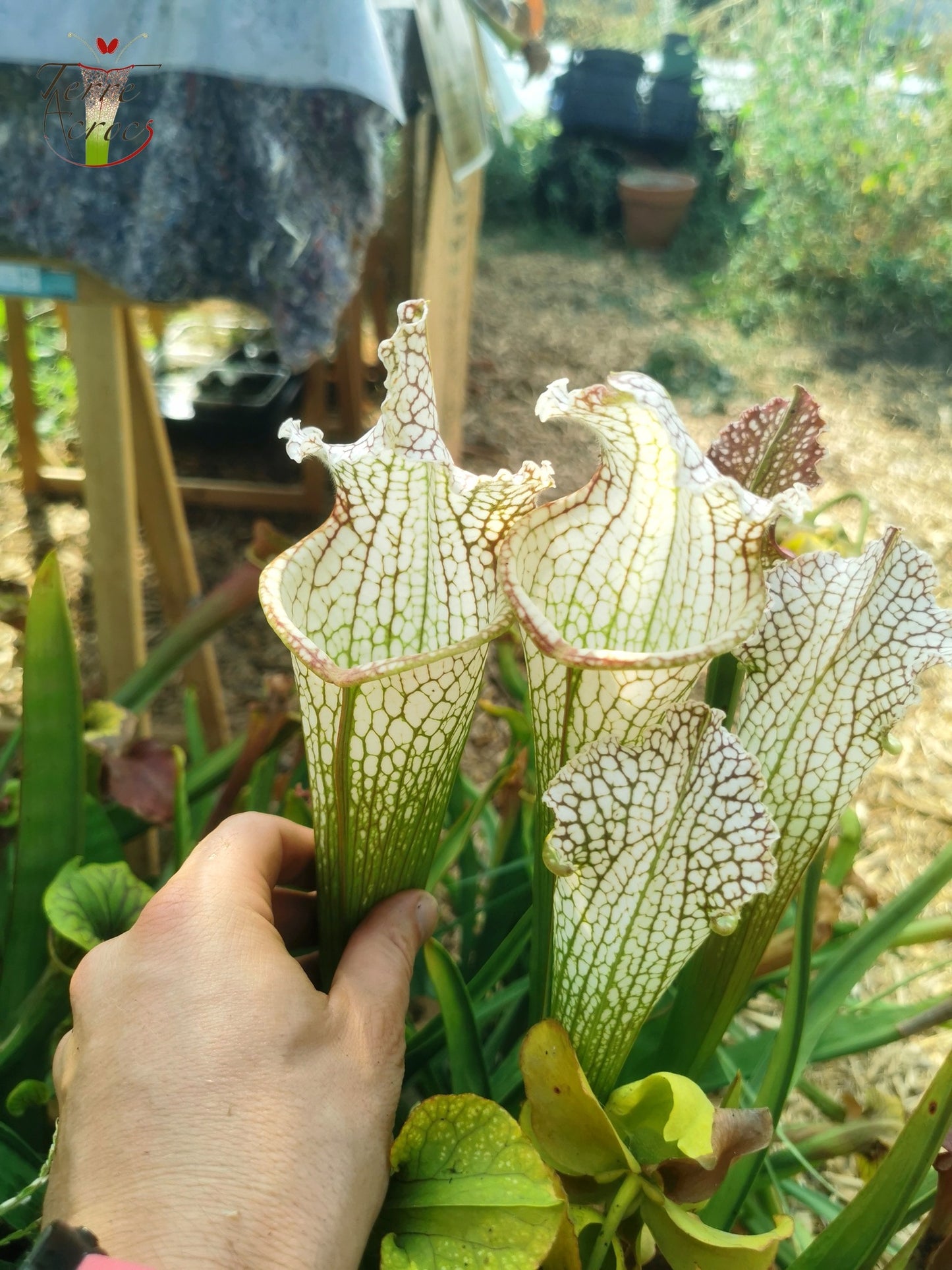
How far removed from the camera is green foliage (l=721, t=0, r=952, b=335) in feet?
14.5

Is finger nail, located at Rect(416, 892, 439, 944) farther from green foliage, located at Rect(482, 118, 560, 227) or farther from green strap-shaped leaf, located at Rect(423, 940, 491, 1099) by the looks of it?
green foliage, located at Rect(482, 118, 560, 227)

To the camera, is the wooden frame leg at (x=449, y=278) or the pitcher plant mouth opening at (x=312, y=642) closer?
the pitcher plant mouth opening at (x=312, y=642)

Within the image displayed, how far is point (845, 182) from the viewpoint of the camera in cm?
463

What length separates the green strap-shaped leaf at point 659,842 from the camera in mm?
454

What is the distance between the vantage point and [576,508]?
0.53 m

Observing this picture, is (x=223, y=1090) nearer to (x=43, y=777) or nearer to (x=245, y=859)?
(x=245, y=859)

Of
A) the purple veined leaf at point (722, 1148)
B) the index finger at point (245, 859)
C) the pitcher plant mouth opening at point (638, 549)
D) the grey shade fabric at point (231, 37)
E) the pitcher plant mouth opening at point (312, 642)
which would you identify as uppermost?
the grey shade fabric at point (231, 37)

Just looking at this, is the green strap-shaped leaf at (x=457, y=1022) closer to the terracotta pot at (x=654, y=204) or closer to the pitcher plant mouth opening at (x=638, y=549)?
the pitcher plant mouth opening at (x=638, y=549)

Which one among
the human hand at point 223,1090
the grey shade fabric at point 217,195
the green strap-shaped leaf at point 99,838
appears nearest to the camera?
the human hand at point 223,1090

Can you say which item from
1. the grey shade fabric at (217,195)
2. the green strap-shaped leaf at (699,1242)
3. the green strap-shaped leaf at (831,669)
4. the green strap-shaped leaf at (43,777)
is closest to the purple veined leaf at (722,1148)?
the green strap-shaped leaf at (699,1242)

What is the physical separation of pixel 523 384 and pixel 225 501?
5.45ft

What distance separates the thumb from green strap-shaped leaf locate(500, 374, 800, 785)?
138mm

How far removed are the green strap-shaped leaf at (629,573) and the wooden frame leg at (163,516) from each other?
1090 mm

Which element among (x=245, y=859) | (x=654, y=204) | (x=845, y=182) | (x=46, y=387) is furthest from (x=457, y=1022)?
(x=654, y=204)
